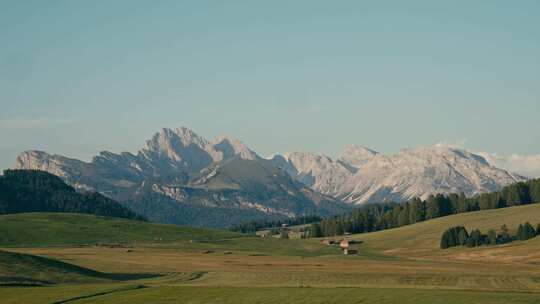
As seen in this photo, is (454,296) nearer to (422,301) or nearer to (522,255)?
(422,301)

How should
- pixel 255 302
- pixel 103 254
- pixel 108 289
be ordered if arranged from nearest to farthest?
pixel 255 302 → pixel 108 289 → pixel 103 254

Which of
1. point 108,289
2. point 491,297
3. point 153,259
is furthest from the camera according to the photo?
point 153,259

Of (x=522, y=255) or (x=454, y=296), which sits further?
(x=522, y=255)

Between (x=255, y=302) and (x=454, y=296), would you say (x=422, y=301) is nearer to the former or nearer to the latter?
(x=454, y=296)

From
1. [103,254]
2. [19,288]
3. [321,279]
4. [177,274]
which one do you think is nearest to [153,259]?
[103,254]

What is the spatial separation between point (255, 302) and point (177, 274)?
4636 centimetres

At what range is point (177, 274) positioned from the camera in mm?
119312

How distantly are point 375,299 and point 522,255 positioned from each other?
107667 mm

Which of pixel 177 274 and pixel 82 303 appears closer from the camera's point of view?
pixel 82 303

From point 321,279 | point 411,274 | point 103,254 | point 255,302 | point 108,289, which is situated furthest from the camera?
point 103,254

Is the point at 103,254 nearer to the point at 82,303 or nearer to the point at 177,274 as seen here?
the point at 177,274

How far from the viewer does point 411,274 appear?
384 feet

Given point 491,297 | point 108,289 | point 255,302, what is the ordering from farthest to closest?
1. point 108,289
2. point 491,297
3. point 255,302

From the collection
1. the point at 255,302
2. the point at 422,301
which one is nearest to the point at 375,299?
the point at 422,301
